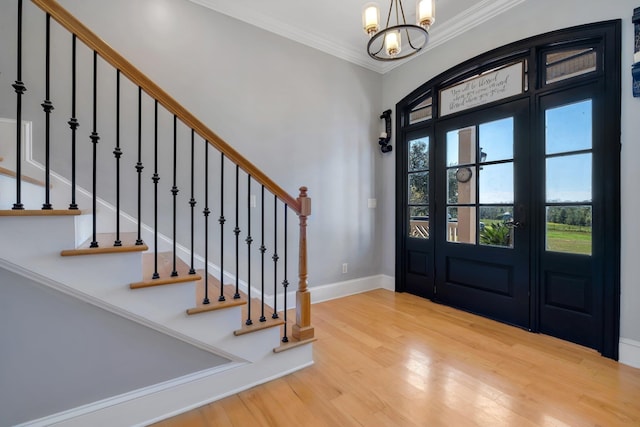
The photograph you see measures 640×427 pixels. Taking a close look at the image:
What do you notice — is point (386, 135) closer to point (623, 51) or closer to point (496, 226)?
point (496, 226)

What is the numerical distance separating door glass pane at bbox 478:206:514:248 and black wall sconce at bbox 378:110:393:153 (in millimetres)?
1444

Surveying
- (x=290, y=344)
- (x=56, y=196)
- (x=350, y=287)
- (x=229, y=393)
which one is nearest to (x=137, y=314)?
(x=229, y=393)

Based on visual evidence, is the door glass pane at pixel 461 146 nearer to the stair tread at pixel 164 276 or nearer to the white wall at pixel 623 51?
the white wall at pixel 623 51

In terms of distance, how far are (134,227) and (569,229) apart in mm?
3580

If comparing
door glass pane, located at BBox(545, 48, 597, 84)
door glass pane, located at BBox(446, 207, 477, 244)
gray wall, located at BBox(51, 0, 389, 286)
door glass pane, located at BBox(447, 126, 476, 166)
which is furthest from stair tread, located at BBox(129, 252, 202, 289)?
door glass pane, located at BBox(545, 48, 597, 84)

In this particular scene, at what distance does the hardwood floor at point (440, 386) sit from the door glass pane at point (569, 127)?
5.27 ft

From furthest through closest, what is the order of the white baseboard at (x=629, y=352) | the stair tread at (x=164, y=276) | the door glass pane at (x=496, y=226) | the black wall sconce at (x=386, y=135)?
the black wall sconce at (x=386, y=135) → the door glass pane at (x=496, y=226) → the white baseboard at (x=629, y=352) → the stair tread at (x=164, y=276)

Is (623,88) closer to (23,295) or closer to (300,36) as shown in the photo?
(300,36)

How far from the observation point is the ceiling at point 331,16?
2.70 m

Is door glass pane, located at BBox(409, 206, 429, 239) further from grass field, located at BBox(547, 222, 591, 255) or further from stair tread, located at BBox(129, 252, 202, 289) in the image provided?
stair tread, located at BBox(129, 252, 202, 289)

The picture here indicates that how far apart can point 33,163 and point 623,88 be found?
14.1ft

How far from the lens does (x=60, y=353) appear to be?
1.36 meters

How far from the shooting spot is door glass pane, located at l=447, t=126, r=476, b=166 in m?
2.94

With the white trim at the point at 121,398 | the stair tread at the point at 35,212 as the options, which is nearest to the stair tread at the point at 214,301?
the white trim at the point at 121,398
